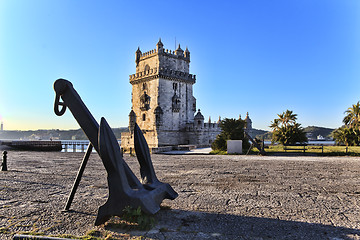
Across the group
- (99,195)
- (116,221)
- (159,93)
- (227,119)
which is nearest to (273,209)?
(116,221)

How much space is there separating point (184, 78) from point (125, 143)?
47.5 ft

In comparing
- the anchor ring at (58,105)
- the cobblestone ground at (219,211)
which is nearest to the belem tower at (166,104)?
the cobblestone ground at (219,211)

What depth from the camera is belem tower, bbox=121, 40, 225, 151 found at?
41.0m

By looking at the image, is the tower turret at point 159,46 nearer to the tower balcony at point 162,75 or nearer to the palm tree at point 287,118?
the tower balcony at point 162,75

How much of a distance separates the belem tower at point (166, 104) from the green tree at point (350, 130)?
60.3 ft

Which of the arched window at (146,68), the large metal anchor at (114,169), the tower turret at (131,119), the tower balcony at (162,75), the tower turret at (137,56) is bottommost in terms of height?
the large metal anchor at (114,169)

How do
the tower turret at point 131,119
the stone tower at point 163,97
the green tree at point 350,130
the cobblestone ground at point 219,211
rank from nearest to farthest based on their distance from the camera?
the cobblestone ground at point 219,211, the green tree at point 350,130, the stone tower at point 163,97, the tower turret at point 131,119

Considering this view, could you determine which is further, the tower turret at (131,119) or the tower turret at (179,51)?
the tower turret at (179,51)

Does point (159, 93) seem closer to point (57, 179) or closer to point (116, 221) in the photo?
point (57, 179)

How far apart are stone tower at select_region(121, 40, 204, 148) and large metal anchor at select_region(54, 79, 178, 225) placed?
117 feet

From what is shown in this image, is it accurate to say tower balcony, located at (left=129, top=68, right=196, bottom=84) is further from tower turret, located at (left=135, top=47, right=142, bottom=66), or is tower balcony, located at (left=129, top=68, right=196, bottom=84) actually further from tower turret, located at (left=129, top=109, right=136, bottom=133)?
tower turret, located at (left=129, top=109, right=136, bottom=133)

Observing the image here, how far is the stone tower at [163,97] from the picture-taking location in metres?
41.0

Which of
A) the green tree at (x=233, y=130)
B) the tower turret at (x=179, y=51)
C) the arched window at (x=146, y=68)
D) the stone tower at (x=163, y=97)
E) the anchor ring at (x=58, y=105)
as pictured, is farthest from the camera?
the tower turret at (x=179, y=51)

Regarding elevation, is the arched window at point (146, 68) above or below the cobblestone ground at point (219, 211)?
above
